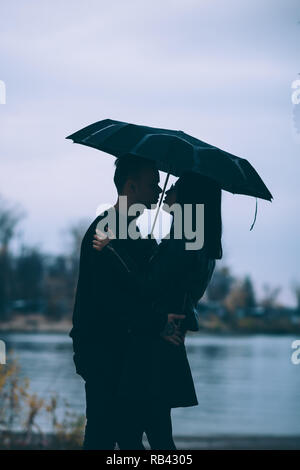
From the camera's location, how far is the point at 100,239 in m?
3.84

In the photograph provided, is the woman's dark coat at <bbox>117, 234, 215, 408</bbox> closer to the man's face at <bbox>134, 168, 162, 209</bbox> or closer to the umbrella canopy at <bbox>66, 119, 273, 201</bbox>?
the man's face at <bbox>134, 168, 162, 209</bbox>

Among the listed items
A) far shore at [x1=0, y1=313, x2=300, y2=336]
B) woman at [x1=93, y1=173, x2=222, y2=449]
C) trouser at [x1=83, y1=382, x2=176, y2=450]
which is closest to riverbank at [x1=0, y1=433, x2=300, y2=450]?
trouser at [x1=83, y1=382, x2=176, y2=450]

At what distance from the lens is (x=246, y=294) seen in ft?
238

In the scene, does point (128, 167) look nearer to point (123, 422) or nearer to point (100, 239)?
point (100, 239)

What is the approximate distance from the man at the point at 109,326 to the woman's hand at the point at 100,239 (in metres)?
0.03

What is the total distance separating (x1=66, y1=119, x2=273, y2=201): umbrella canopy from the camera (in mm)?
4031

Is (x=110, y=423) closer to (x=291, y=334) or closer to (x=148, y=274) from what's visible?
(x=148, y=274)

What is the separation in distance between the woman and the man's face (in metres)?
0.14

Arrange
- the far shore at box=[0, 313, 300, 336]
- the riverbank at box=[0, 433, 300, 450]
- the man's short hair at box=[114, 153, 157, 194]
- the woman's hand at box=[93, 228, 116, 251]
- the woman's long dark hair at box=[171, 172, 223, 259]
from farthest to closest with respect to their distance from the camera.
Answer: the far shore at box=[0, 313, 300, 336]
the riverbank at box=[0, 433, 300, 450]
the man's short hair at box=[114, 153, 157, 194]
the woman's long dark hair at box=[171, 172, 223, 259]
the woman's hand at box=[93, 228, 116, 251]

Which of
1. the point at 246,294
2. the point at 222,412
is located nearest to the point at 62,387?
the point at 222,412

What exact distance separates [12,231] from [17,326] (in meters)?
10.9

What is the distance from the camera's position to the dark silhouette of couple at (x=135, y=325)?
382cm
